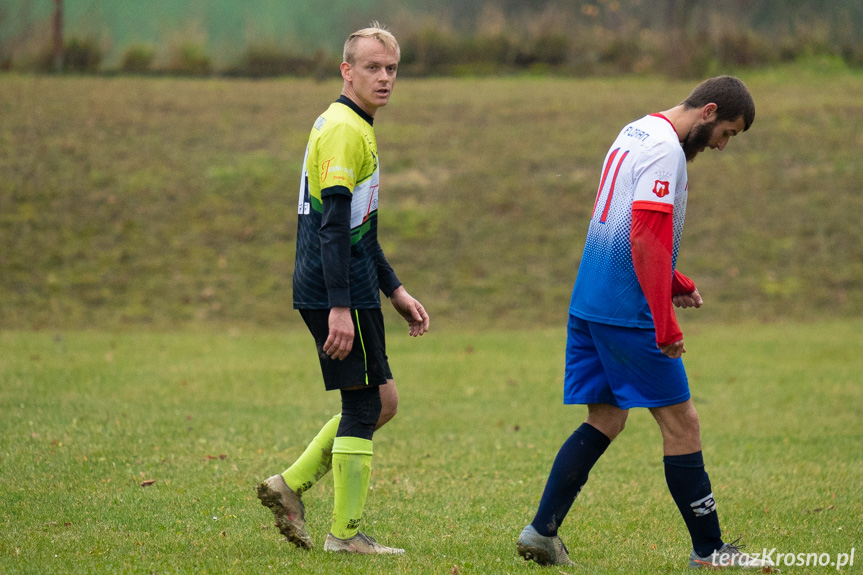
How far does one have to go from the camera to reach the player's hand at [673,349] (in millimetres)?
4113

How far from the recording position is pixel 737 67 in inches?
1093

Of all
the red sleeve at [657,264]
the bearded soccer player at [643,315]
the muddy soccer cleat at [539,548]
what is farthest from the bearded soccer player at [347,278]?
the red sleeve at [657,264]

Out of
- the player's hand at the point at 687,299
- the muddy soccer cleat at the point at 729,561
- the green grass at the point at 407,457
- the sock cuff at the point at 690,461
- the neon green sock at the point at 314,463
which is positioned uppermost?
the player's hand at the point at 687,299

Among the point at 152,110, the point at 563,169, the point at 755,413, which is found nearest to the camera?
the point at 755,413

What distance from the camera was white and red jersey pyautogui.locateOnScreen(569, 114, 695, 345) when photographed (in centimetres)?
411

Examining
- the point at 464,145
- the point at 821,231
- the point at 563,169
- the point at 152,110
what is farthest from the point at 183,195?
the point at 821,231

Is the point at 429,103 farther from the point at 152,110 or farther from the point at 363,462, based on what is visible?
the point at 363,462

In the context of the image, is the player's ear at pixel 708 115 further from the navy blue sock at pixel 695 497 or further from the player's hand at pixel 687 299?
the navy blue sock at pixel 695 497

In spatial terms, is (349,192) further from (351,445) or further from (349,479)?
(349,479)

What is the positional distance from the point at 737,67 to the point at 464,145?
10.4 metres

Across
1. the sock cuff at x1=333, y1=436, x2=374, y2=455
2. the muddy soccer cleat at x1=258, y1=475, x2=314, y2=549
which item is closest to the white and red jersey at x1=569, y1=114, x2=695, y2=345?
the sock cuff at x1=333, y1=436, x2=374, y2=455

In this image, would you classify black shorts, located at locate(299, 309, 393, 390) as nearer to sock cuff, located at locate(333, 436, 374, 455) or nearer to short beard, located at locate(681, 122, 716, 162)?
sock cuff, located at locate(333, 436, 374, 455)

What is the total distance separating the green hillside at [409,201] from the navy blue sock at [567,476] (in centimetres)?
1140

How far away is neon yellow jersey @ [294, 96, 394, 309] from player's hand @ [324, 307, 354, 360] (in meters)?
0.15
